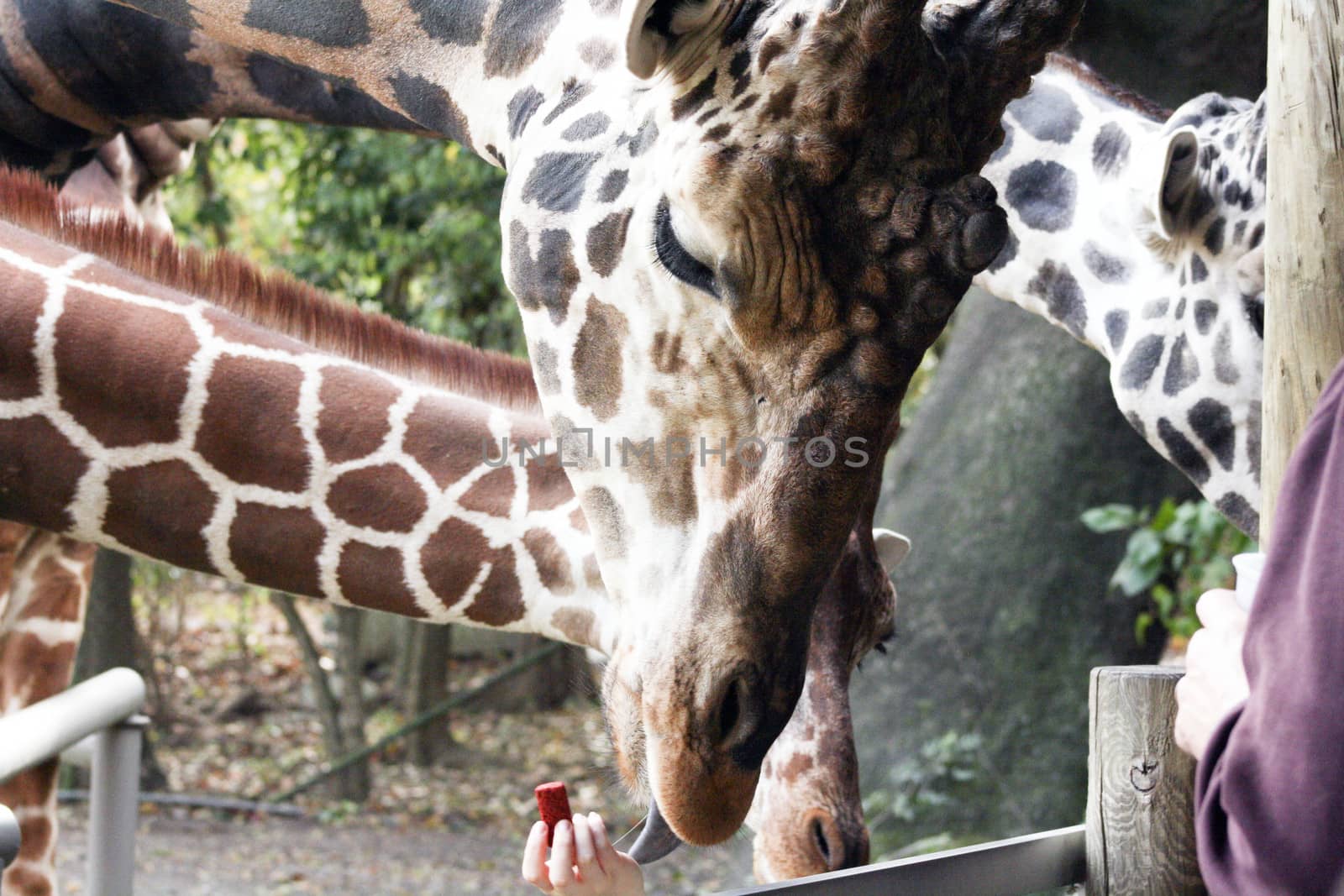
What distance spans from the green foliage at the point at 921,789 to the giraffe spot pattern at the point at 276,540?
293 cm

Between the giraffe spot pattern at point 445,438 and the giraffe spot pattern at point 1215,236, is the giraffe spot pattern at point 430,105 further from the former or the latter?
the giraffe spot pattern at point 1215,236

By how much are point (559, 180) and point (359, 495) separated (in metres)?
0.79

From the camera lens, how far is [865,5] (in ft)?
4.81

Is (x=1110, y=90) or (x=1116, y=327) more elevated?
(x=1110, y=90)

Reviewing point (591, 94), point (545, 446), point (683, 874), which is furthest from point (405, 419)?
point (683, 874)

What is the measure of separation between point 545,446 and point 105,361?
2.40 ft

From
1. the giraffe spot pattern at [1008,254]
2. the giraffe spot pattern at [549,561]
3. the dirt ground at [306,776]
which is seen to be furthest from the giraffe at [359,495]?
the dirt ground at [306,776]

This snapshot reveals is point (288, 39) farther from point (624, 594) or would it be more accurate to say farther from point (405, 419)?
point (624, 594)

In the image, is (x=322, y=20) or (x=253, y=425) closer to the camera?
(x=322, y=20)

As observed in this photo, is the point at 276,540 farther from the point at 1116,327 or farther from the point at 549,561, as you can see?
the point at 1116,327

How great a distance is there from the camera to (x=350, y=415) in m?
2.31

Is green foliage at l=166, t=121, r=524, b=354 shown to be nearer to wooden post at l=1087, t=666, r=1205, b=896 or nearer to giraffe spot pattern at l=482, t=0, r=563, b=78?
giraffe spot pattern at l=482, t=0, r=563, b=78

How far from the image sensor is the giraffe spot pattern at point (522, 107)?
6.10 ft

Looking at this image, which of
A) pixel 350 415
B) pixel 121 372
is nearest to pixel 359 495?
pixel 350 415
